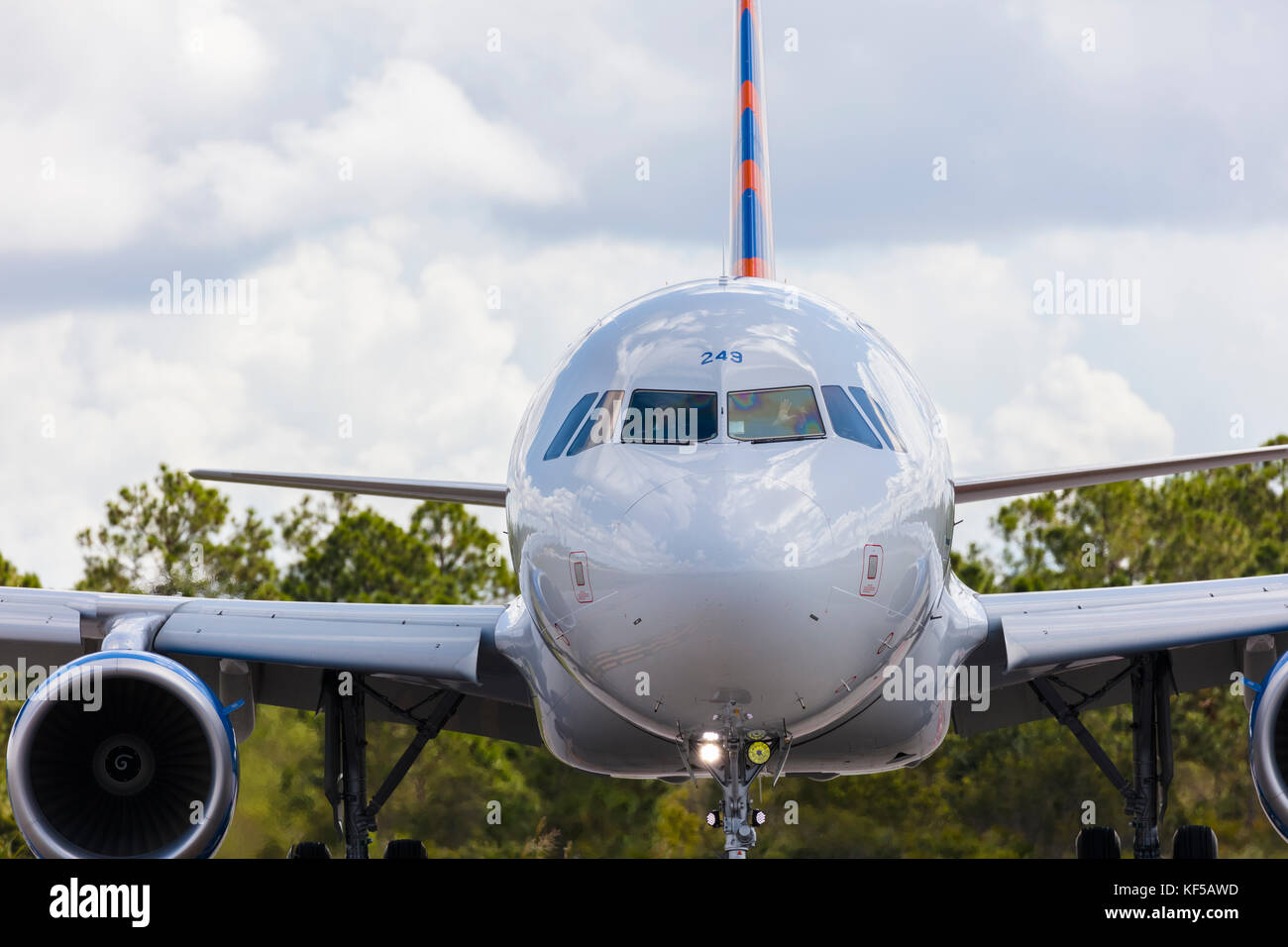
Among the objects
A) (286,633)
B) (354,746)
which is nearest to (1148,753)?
(354,746)

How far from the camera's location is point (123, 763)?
1148cm

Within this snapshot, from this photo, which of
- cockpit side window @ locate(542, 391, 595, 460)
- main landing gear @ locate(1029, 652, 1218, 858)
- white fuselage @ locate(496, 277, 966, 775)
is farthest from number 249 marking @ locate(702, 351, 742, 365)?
main landing gear @ locate(1029, 652, 1218, 858)

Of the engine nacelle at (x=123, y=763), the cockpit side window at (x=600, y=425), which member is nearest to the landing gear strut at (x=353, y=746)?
the engine nacelle at (x=123, y=763)

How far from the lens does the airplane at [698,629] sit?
8.42 m

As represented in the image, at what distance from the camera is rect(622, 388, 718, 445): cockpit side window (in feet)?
28.9

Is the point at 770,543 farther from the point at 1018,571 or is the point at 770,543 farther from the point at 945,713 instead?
the point at 1018,571

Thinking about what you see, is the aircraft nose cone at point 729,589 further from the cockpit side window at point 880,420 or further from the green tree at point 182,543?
the green tree at point 182,543

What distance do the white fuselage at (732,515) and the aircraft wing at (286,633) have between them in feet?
8.03

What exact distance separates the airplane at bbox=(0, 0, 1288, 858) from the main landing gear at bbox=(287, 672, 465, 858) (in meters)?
0.03

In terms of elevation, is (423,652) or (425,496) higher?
(425,496)

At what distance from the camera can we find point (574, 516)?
29.2 ft

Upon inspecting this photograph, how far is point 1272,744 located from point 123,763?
7366 millimetres
